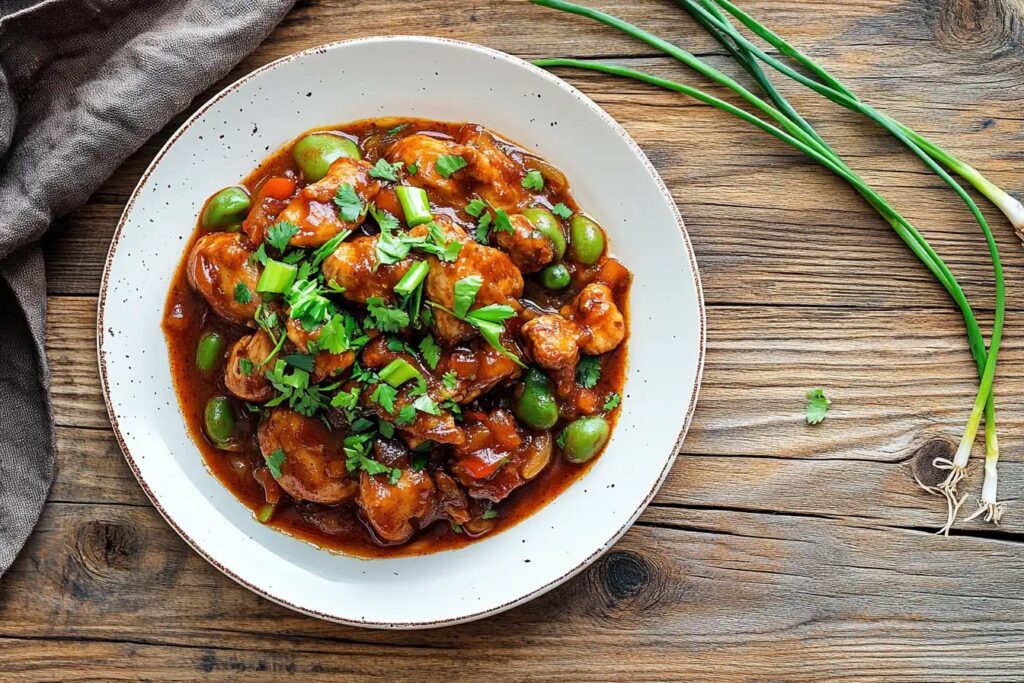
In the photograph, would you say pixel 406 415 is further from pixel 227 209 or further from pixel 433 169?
pixel 227 209

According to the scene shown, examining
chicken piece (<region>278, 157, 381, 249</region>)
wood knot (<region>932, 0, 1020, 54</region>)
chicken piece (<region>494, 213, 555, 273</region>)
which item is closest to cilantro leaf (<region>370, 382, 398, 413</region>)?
chicken piece (<region>278, 157, 381, 249</region>)

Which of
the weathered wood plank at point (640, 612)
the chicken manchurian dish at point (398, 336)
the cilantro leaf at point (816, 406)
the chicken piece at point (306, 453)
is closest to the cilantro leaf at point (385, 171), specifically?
the chicken manchurian dish at point (398, 336)

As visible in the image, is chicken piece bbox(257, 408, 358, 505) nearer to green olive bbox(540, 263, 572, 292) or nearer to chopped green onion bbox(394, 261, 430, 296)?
chopped green onion bbox(394, 261, 430, 296)

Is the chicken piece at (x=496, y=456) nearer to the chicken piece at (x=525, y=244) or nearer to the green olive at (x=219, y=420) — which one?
the chicken piece at (x=525, y=244)

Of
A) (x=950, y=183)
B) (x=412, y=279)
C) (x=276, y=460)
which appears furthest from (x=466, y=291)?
(x=950, y=183)

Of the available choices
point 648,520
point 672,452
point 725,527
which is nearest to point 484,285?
point 672,452
